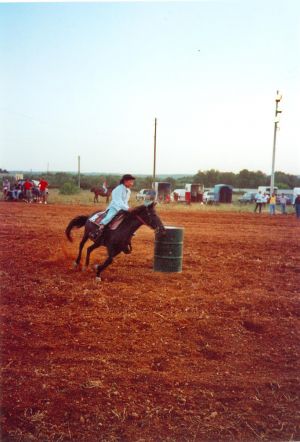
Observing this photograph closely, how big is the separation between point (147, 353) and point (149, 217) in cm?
370

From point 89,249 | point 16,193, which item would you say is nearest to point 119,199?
point 89,249

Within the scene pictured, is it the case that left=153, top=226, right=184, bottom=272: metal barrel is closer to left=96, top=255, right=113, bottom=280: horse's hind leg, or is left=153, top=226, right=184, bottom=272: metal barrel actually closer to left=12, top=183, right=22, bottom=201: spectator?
left=96, top=255, right=113, bottom=280: horse's hind leg

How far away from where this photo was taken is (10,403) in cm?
452

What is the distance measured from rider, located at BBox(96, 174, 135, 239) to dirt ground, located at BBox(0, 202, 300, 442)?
123 centimetres

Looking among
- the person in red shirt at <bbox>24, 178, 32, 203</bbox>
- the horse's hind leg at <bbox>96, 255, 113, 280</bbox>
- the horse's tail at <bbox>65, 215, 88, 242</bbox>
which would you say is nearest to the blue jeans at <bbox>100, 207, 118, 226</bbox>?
the horse's hind leg at <bbox>96, 255, 113, 280</bbox>

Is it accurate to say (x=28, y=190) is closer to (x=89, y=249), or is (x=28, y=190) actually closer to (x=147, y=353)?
(x=89, y=249)

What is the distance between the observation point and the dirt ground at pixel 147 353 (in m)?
4.34

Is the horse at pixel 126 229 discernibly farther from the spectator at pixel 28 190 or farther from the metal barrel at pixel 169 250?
the spectator at pixel 28 190

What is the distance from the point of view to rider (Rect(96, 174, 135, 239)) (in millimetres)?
9210

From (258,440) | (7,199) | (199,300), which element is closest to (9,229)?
(199,300)

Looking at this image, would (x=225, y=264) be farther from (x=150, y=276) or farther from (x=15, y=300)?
(x=15, y=300)

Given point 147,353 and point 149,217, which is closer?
point 147,353

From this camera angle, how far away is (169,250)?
32.2 ft

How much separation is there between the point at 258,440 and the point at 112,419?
1375mm
